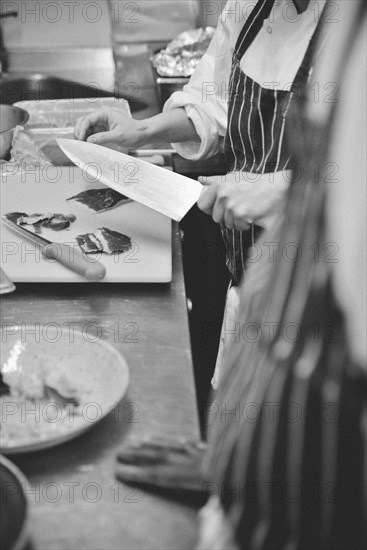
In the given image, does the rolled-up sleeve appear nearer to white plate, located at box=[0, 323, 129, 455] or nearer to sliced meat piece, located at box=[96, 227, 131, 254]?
sliced meat piece, located at box=[96, 227, 131, 254]

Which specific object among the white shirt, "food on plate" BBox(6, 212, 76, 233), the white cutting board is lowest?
the white cutting board

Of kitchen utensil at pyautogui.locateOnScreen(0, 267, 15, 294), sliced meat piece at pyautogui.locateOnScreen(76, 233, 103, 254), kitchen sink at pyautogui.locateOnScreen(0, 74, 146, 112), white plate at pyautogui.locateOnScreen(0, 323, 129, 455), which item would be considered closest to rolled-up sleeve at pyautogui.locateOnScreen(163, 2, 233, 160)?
kitchen sink at pyautogui.locateOnScreen(0, 74, 146, 112)

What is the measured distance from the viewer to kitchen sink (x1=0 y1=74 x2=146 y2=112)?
233cm

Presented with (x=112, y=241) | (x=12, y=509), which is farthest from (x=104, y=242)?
(x=12, y=509)

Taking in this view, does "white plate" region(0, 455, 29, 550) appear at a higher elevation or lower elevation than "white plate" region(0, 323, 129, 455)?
higher

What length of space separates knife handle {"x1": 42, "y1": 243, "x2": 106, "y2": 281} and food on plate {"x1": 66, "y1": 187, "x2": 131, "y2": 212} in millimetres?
200

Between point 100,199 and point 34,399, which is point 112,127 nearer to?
point 100,199

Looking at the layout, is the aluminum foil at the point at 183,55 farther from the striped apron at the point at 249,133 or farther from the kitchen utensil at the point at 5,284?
the kitchen utensil at the point at 5,284

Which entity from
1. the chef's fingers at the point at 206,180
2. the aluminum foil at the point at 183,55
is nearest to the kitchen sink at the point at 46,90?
the aluminum foil at the point at 183,55

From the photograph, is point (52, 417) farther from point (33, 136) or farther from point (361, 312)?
point (33, 136)

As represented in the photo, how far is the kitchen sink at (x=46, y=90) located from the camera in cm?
233

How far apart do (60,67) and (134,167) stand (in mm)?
1605

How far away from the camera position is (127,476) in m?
0.71

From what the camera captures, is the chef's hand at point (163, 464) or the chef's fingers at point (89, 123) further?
the chef's fingers at point (89, 123)
